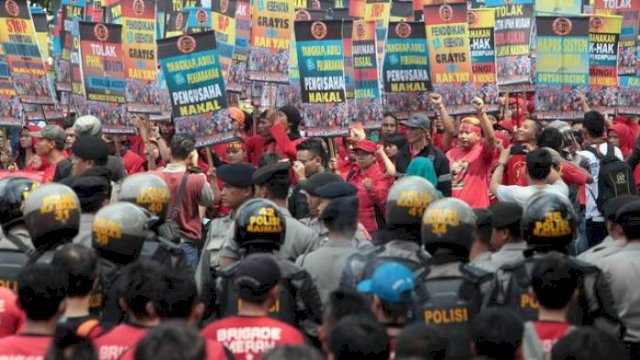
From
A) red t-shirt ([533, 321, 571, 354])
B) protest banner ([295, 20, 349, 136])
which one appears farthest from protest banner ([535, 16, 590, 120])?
red t-shirt ([533, 321, 571, 354])

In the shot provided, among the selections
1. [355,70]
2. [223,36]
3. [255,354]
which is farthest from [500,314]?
[223,36]

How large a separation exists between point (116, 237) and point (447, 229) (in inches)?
73.1

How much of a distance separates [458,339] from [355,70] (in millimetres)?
10043

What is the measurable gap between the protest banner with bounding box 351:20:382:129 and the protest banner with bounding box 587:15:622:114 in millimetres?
2239

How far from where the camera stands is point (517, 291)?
8.57m

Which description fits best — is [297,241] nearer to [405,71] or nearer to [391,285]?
[391,285]

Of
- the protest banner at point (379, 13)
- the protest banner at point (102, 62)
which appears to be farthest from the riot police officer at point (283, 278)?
the protest banner at point (379, 13)

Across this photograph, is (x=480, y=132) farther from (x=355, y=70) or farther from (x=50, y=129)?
(x=50, y=129)

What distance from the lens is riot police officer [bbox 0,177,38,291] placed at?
9.19m

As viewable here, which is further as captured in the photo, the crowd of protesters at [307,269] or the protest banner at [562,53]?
the protest banner at [562,53]

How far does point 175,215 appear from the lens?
12500mm

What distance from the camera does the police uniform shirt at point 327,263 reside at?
30.0 ft

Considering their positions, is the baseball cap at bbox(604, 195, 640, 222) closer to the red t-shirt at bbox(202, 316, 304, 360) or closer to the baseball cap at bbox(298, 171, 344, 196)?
the baseball cap at bbox(298, 171, 344, 196)

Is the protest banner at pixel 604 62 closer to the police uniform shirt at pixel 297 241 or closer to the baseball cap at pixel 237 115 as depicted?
the baseball cap at pixel 237 115
